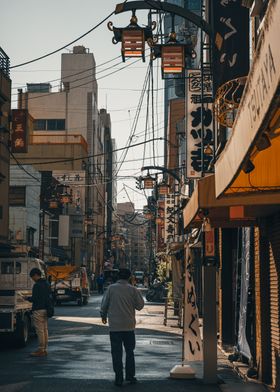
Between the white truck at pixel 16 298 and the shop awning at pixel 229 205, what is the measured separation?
6291mm

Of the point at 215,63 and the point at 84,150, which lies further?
the point at 84,150

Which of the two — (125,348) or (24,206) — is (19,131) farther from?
(125,348)

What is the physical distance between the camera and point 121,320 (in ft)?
40.4

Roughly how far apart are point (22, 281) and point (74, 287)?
2203 cm

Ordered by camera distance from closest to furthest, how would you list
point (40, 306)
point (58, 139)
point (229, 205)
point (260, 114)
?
point (260, 114) < point (229, 205) < point (40, 306) < point (58, 139)

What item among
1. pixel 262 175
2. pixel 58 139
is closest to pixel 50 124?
pixel 58 139

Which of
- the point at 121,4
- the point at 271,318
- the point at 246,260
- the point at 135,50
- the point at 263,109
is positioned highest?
the point at 121,4

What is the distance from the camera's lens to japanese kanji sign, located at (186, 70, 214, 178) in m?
21.1

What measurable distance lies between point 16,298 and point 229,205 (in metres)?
8.74

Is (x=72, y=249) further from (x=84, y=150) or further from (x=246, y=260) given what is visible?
(x=246, y=260)

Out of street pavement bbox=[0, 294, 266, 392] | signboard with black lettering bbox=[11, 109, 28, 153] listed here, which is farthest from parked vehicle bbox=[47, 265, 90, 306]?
street pavement bbox=[0, 294, 266, 392]

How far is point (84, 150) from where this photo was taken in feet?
297

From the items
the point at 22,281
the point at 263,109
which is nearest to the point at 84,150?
the point at 22,281

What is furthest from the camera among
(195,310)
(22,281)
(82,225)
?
(82,225)
